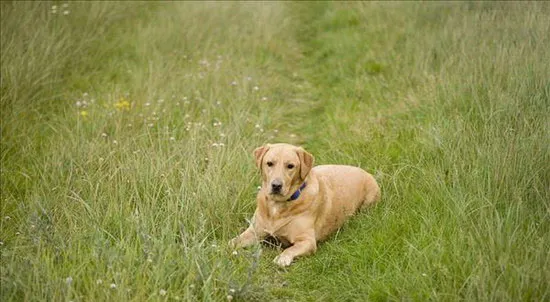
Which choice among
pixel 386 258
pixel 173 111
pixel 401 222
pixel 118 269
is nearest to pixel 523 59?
pixel 401 222

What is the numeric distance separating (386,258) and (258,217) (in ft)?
4.00

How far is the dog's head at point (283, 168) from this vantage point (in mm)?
4555

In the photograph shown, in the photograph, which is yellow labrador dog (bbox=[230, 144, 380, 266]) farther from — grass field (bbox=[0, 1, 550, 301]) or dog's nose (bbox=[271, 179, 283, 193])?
grass field (bbox=[0, 1, 550, 301])

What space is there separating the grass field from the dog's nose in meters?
0.55

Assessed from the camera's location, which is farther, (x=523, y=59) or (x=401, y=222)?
(x=523, y=59)

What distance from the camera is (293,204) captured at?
4.77 metres

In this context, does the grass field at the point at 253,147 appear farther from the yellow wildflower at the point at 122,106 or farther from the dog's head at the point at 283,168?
the dog's head at the point at 283,168

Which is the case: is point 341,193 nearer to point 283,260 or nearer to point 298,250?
point 298,250

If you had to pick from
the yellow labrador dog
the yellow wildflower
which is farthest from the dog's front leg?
the yellow wildflower

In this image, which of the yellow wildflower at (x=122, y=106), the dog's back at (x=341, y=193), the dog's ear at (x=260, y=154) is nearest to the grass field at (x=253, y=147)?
the yellow wildflower at (x=122, y=106)

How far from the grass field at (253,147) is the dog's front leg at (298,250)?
84 millimetres

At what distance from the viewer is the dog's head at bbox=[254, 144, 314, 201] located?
4.55 m

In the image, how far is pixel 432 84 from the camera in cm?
678

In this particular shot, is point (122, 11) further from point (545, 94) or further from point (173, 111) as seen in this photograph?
point (545, 94)
